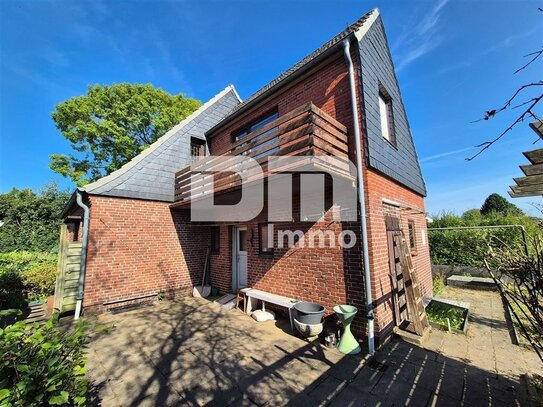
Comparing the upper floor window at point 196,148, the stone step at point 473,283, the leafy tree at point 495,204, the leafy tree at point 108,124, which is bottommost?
the stone step at point 473,283

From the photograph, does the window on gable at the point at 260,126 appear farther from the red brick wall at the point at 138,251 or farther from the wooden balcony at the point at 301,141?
the red brick wall at the point at 138,251

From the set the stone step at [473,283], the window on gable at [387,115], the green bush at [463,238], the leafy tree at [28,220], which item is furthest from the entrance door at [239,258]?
the leafy tree at [28,220]

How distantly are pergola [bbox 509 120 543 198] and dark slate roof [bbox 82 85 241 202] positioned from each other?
8665 mm

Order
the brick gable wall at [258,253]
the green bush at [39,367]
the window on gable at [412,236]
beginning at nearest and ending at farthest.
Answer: the green bush at [39,367], the brick gable wall at [258,253], the window on gable at [412,236]

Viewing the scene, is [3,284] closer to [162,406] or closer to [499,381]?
[162,406]

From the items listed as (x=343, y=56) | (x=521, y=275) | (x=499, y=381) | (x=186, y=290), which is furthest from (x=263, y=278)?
(x=343, y=56)

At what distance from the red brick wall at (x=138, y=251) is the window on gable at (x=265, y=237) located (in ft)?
10.4

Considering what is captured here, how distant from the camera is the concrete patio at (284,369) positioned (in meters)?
3.30

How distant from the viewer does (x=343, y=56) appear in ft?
17.6

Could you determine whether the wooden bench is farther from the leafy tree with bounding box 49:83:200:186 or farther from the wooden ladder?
the leafy tree with bounding box 49:83:200:186

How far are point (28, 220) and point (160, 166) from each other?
663 inches

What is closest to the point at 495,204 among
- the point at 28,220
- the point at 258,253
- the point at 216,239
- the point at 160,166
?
the point at 258,253

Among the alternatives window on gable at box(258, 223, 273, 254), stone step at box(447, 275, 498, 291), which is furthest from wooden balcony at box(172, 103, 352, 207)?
stone step at box(447, 275, 498, 291)

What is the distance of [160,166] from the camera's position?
8328 millimetres
